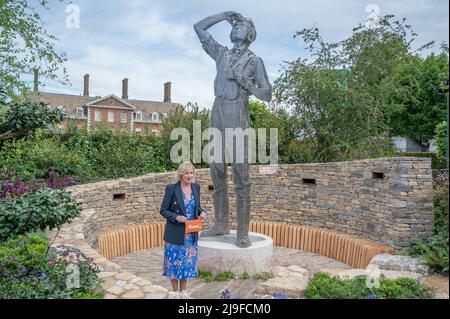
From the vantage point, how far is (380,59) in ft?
43.4

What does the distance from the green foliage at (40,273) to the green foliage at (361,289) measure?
216 centimetres

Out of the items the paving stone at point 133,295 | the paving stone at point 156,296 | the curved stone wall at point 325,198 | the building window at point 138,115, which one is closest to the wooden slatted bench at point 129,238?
the curved stone wall at point 325,198

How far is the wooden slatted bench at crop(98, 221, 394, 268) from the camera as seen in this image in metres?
6.57

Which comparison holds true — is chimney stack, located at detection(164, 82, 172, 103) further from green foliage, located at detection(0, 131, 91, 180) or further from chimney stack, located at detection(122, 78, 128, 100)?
green foliage, located at detection(0, 131, 91, 180)

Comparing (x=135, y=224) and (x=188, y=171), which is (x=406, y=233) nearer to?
(x=188, y=171)

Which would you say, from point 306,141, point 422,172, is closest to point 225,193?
point 422,172

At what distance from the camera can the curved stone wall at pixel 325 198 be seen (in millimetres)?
6434

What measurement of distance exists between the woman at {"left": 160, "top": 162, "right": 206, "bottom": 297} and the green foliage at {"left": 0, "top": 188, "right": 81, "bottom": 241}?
1.10 meters

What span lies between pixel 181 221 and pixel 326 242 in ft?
13.5

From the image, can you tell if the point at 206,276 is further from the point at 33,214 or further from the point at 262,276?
the point at 33,214

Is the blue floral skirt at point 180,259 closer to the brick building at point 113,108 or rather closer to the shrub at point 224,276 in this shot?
the shrub at point 224,276

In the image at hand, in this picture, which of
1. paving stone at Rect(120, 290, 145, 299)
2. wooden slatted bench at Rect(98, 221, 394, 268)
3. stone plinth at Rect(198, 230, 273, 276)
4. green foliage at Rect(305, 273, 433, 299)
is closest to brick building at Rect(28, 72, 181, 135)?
wooden slatted bench at Rect(98, 221, 394, 268)

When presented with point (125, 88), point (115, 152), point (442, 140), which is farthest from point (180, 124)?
point (125, 88)

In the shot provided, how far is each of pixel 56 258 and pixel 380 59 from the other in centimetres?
1208
